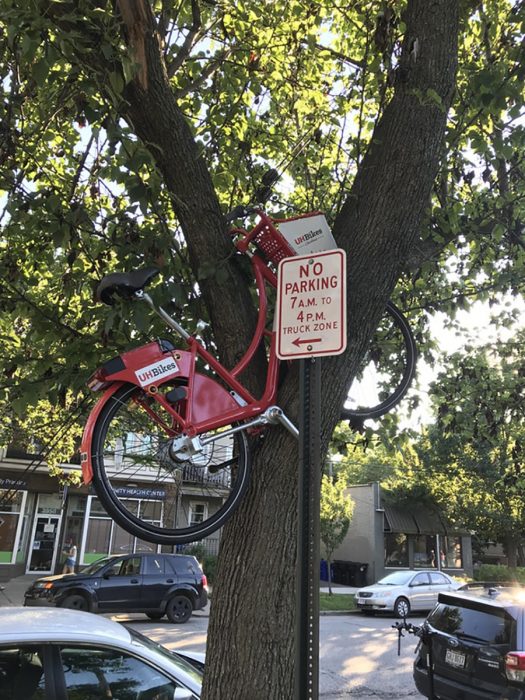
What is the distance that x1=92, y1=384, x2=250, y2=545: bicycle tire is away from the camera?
8.96 ft

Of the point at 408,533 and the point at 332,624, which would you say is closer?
the point at 332,624

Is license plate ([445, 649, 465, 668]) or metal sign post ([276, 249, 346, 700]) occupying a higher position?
metal sign post ([276, 249, 346, 700])

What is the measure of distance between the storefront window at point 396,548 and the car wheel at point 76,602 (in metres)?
21.0

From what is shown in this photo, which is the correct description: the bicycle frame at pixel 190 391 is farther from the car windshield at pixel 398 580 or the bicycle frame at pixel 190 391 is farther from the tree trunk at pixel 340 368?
the car windshield at pixel 398 580

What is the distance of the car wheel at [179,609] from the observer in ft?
46.2

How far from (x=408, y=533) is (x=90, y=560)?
16685 millimetres

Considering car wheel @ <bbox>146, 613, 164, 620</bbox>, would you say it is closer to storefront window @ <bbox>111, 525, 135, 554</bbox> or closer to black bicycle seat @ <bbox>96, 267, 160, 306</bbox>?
storefront window @ <bbox>111, 525, 135, 554</bbox>

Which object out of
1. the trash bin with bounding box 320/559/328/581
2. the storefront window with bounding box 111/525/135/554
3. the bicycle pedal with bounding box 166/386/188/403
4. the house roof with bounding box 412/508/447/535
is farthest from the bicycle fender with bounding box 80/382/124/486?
the house roof with bounding box 412/508/447/535

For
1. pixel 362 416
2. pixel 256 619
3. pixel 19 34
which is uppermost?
pixel 19 34

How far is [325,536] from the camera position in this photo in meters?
23.1

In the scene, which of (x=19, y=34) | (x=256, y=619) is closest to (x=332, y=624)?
(x=256, y=619)

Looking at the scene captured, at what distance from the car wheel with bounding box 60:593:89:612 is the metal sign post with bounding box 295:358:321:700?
1248 cm

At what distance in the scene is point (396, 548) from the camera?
30.9m

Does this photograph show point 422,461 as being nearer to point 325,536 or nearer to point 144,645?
point 325,536
